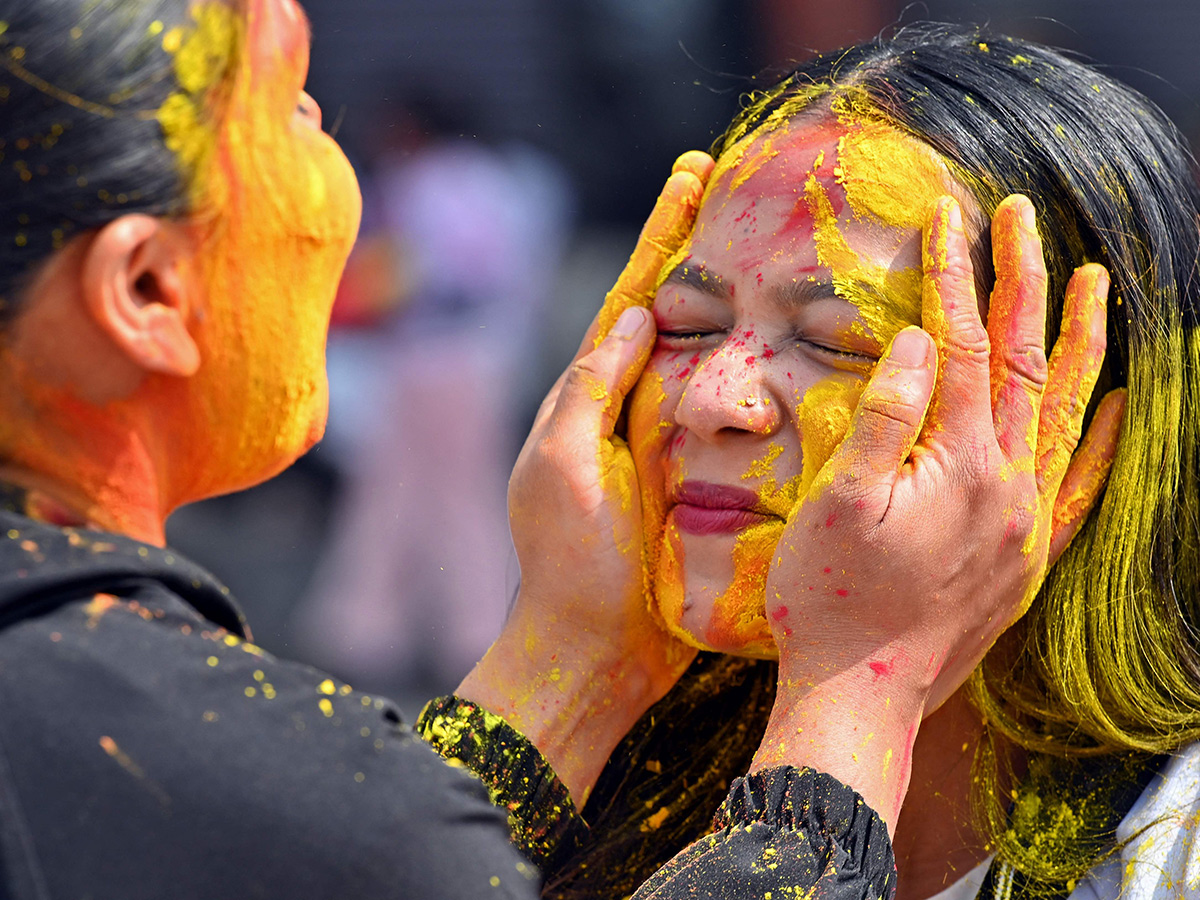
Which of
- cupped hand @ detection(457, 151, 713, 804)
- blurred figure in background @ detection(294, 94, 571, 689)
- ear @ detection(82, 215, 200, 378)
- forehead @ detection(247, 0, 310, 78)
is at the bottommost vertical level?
blurred figure in background @ detection(294, 94, 571, 689)

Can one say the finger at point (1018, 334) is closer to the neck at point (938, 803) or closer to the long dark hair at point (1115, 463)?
the long dark hair at point (1115, 463)

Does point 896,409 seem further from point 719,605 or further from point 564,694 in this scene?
point 564,694

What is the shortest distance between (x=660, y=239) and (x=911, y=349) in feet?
1.96

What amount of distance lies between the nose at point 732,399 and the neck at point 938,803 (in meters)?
0.61

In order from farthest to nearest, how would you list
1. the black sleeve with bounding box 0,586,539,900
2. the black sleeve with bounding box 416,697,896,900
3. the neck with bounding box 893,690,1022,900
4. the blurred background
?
the blurred background, the neck with bounding box 893,690,1022,900, the black sleeve with bounding box 416,697,896,900, the black sleeve with bounding box 0,586,539,900

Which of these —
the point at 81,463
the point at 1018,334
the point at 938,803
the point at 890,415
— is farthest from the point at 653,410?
the point at 81,463

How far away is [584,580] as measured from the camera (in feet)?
6.57

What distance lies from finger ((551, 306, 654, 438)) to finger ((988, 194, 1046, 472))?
0.59m

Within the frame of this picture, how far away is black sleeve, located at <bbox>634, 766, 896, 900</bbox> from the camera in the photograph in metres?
1.42

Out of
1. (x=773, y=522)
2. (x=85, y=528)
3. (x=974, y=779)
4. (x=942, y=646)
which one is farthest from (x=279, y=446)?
(x=974, y=779)

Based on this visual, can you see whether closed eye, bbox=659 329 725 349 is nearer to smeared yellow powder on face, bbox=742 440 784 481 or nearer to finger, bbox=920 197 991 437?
smeared yellow powder on face, bbox=742 440 784 481

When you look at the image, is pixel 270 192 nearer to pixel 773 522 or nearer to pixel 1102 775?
pixel 773 522

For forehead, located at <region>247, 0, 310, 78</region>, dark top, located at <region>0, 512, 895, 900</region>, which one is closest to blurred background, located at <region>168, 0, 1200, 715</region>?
forehead, located at <region>247, 0, 310, 78</region>

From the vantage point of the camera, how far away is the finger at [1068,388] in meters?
1.78
